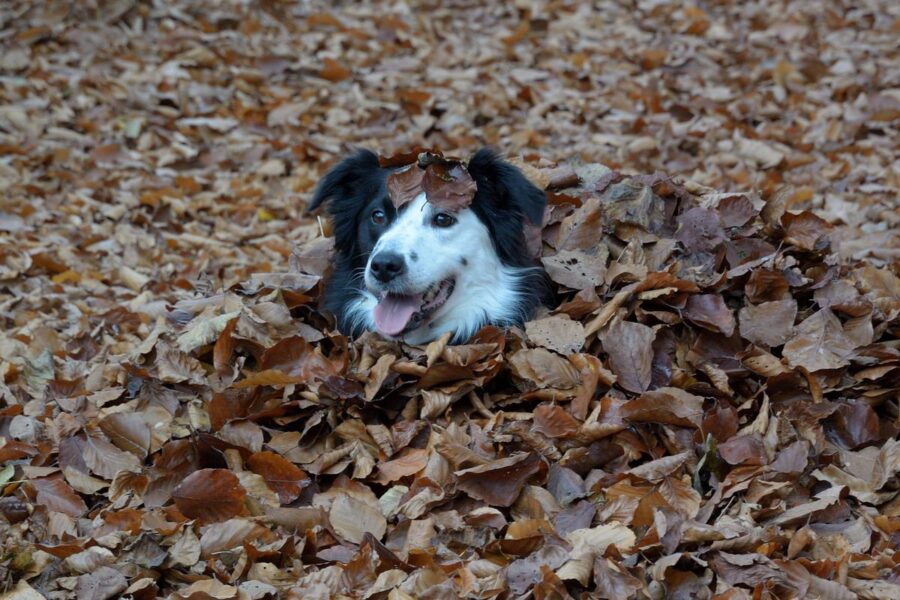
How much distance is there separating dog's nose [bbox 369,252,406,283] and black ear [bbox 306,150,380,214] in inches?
22.5

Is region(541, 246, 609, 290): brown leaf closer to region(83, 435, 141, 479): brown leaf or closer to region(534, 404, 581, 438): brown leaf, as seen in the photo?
region(534, 404, 581, 438): brown leaf

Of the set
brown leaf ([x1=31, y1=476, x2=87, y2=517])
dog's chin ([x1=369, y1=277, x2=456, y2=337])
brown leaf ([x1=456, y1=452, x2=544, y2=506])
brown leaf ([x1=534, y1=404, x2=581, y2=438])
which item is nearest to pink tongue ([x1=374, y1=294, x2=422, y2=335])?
dog's chin ([x1=369, y1=277, x2=456, y2=337])

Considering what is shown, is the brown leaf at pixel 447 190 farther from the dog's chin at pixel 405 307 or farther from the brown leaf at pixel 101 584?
the brown leaf at pixel 101 584

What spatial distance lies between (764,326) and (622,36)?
20.2ft

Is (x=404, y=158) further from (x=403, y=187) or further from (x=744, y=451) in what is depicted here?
(x=744, y=451)

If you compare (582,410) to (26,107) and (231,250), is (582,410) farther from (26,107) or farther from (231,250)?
(26,107)

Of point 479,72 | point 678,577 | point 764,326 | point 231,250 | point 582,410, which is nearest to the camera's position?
point 678,577

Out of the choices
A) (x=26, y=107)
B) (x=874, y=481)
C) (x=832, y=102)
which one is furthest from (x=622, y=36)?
(x=874, y=481)

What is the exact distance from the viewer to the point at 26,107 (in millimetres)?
8281

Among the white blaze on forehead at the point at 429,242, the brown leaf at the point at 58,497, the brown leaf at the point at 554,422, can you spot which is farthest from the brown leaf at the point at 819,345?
the brown leaf at the point at 58,497

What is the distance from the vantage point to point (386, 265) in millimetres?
4066

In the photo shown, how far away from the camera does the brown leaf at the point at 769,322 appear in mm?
4125

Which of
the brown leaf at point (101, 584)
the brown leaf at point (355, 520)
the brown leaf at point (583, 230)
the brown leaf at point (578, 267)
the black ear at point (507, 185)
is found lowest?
the brown leaf at point (355, 520)

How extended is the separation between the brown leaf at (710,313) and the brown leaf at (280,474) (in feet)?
5.53
